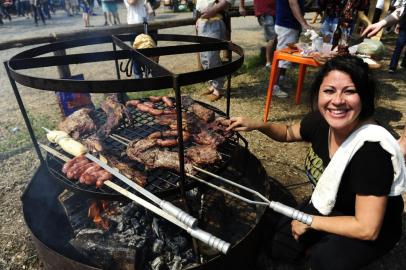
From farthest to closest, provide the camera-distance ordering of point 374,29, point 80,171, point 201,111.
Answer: point 374,29, point 201,111, point 80,171

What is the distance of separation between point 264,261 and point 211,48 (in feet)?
7.27

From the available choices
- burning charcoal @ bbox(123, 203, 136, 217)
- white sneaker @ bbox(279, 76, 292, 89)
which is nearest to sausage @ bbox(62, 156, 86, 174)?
burning charcoal @ bbox(123, 203, 136, 217)

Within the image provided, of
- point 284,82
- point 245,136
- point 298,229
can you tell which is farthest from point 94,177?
point 284,82

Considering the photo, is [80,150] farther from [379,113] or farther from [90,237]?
[379,113]

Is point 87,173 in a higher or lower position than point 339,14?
lower

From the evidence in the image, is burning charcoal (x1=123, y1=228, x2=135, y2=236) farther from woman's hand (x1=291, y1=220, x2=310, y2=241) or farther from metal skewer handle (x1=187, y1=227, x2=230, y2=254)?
woman's hand (x1=291, y1=220, x2=310, y2=241)

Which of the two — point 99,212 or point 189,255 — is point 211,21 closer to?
point 99,212

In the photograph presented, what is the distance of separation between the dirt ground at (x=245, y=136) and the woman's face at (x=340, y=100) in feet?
5.33

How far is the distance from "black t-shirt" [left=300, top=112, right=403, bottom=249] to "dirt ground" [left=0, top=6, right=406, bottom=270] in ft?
2.85

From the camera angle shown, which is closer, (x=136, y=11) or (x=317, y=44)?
(x=317, y=44)

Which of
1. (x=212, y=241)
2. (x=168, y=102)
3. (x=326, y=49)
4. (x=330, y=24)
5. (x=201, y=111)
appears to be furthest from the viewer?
(x=330, y=24)

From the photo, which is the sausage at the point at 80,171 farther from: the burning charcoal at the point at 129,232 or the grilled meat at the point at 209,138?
the grilled meat at the point at 209,138

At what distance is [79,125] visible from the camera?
9.86 feet

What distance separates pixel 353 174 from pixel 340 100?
0.53 metres
